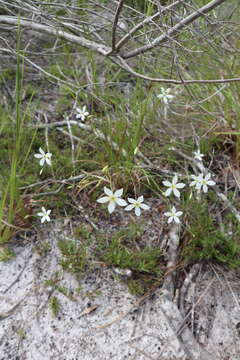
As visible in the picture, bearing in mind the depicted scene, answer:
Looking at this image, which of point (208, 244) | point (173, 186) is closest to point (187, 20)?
point (173, 186)

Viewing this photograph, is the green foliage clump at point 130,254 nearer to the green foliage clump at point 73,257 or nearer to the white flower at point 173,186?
the green foliage clump at point 73,257

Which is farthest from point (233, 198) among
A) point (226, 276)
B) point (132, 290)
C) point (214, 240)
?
point (132, 290)

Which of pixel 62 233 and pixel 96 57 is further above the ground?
pixel 96 57

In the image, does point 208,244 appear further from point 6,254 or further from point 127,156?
point 6,254

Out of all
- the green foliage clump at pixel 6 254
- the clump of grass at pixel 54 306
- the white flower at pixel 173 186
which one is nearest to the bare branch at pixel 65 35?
the white flower at pixel 173 186

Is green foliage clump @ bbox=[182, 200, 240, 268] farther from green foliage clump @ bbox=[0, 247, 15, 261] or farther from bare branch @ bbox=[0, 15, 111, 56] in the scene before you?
bare branch @ bbox=[0, 15, 111, 56]

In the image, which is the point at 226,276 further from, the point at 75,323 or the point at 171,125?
the point at 171,125

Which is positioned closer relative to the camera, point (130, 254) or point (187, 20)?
point (187, 20)

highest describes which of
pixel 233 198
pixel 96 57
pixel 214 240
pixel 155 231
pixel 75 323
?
pixel 96 57
